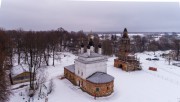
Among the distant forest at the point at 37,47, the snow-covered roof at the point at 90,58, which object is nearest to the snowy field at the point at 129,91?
the distant forest at the point at 37,47

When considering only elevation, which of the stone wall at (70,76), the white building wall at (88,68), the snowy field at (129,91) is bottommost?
the snowy field at (129,91)

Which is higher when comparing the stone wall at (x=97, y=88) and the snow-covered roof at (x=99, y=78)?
the snow-covered roof at (x=99, y=78)

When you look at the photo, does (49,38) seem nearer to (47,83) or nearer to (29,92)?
(47,83)

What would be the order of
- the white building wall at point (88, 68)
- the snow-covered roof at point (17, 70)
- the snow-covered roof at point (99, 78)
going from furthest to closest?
the snow-covered roof at point (17, 70)
the white building wall at point (88, 68)
the snow-covered roof at point (99, 78)

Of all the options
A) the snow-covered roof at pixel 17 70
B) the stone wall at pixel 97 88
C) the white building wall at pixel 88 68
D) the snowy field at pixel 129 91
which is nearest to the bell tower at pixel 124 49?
the snowy field at pixel 129 91

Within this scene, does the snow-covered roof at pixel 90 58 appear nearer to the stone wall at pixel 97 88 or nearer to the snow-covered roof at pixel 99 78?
the snow-covered roof at pixel 99 78

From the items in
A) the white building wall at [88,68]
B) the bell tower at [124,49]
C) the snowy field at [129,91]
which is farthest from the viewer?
the bell tower at [124,49]

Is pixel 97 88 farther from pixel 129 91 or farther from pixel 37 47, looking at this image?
pixel 37 47

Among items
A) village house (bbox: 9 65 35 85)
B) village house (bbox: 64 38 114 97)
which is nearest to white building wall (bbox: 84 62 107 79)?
village house (bbox: 64 38 114 97)

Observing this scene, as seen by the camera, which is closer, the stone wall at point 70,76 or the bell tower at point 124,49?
the stone wall at point 70,76
